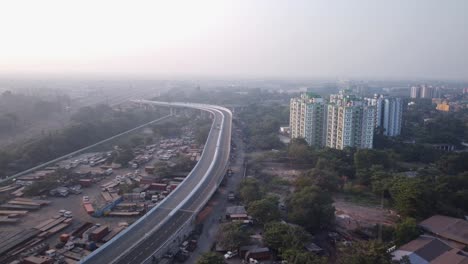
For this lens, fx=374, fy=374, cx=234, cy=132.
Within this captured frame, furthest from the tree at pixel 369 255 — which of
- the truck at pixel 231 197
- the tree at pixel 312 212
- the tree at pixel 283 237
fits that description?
the truck at pixel 231 197

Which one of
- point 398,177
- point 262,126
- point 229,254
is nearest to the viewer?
point 229,254

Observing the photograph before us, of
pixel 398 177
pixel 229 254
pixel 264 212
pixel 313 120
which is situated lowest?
pixel 229 254

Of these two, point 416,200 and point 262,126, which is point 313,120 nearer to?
point 262,126

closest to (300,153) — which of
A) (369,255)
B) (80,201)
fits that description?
(80,201)

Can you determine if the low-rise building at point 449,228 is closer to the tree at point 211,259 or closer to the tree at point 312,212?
the tree at point 312,212

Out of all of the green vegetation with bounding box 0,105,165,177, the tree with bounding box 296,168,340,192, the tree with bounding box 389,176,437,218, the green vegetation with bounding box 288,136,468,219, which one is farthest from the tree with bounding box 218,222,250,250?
the green vegetation with bounding box 0,105,165,177

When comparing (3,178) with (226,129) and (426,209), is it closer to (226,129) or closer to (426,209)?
(226,129)

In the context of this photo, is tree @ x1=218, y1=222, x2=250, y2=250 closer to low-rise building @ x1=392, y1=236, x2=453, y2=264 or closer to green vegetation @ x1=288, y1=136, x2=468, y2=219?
low-rise building @ x1=392, y1=236, x2=453, y2=264

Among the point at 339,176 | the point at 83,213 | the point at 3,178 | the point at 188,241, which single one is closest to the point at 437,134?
the point at 339,176
